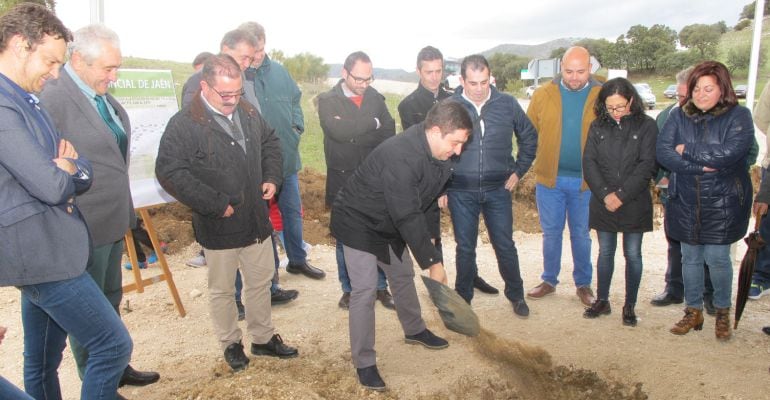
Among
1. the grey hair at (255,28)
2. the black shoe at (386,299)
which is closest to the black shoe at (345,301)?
the black shoe at (386,299)

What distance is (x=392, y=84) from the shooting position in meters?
27.3

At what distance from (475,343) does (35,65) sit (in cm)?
328

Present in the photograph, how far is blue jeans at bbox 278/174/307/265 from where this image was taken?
5.62 metres

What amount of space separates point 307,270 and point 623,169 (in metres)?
3.13

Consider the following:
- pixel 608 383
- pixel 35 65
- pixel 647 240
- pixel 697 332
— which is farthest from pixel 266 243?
pixel 647 240

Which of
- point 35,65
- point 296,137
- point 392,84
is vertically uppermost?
point 392,84

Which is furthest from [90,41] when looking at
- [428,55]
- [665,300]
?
[665,300]

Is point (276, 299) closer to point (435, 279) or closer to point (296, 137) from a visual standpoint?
point (296, 137)

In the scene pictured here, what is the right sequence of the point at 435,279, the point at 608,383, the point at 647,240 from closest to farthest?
the point at 435,279
the point at 608,383
the point at 647,240

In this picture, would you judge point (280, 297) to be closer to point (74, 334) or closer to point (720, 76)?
point (74, 334)

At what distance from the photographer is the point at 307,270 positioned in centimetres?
593

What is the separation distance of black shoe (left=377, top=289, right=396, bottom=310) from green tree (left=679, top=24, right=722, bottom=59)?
1506 centimetres

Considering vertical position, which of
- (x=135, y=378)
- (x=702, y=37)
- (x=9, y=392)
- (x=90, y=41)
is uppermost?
(x=702, y=37)

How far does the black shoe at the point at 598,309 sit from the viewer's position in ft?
15.9
